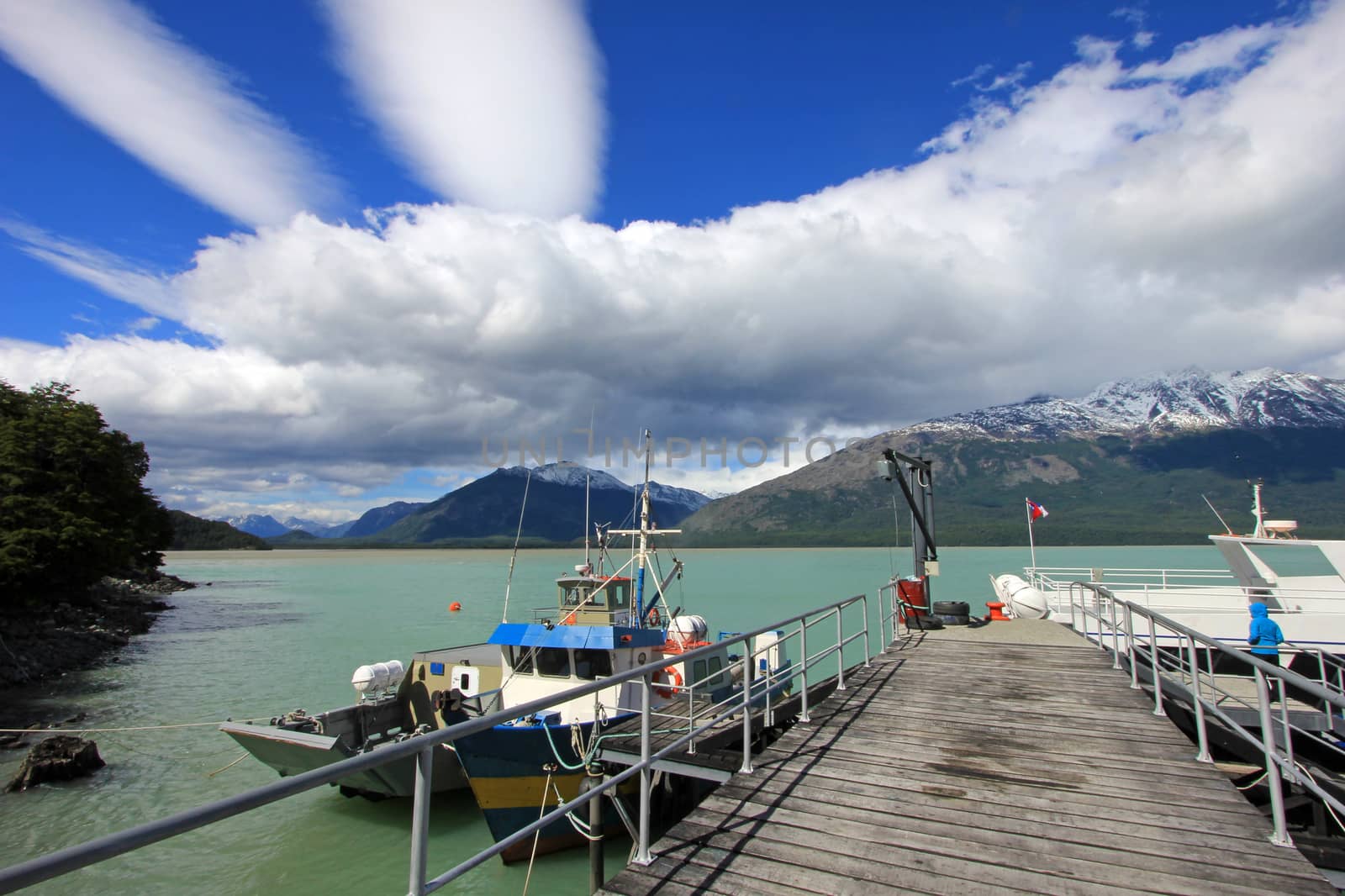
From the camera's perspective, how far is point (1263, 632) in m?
11.5

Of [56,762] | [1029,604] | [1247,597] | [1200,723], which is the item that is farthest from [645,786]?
[1247,597]

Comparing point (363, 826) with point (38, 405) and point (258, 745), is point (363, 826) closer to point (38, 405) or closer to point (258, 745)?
point (258, 745)

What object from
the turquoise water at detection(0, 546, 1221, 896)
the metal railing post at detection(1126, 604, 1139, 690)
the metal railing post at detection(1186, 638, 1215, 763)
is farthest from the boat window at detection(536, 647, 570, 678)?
the metal railing post at detection(1186, 638, 1215, 763)

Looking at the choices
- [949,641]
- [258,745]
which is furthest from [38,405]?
[949,641]

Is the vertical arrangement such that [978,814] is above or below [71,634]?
above

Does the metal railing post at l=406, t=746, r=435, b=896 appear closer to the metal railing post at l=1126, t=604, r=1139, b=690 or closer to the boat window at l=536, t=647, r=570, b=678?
the metal railing post at l=1126, t=604, r=1139, b=690

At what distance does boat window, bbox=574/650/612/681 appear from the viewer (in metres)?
14.1

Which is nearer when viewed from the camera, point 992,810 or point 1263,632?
point 992,810

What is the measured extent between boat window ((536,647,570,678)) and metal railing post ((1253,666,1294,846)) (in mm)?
11051

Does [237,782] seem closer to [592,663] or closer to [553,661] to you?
[553,661]

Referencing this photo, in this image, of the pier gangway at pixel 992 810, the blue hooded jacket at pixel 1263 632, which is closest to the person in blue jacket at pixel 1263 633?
the blue hooded jacket at pixel 1263 632

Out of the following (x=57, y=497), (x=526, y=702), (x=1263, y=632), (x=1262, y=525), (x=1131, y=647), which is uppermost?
(x=57, y=497)

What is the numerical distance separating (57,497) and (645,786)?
3794 centimetres

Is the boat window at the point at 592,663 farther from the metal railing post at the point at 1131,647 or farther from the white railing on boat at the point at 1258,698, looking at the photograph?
the white railing on boat at the point at 1258,698
